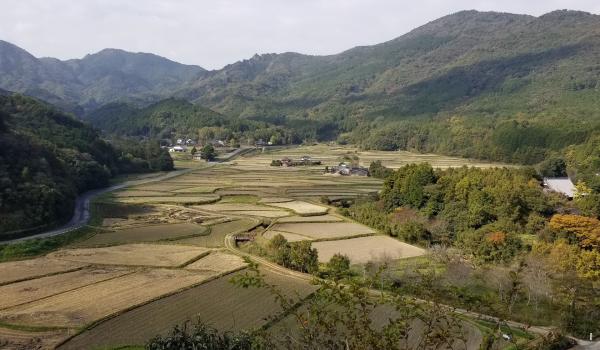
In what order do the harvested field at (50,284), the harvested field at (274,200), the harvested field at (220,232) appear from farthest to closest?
1. the harvested field at (274,200)
2. the harvested field at (220,232)
3. the harvested field at (50,284)

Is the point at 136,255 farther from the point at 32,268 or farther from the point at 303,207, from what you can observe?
the point at 303,207

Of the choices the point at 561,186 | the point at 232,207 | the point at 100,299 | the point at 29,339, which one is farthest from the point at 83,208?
the point at 561,186

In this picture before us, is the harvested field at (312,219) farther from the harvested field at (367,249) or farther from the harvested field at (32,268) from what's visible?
the harvested field at (32,268)

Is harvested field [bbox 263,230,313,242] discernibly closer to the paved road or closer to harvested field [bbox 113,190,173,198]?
the paved road

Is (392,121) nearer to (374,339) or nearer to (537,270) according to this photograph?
(537,270)

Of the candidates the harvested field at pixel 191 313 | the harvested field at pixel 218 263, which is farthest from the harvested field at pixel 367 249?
the harvested field at pixel 191 313

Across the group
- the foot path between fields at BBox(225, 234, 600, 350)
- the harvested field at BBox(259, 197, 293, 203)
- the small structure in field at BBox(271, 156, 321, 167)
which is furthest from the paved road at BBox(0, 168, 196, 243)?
the small structure in field at BBox(271, 156, 321, 167)

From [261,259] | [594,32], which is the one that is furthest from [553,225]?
[594,32]
